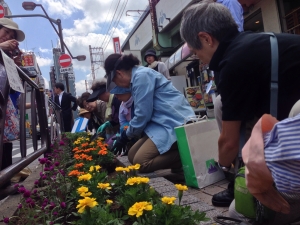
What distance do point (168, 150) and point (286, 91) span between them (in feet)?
5.33

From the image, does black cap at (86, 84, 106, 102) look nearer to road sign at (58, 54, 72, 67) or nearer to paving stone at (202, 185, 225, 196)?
paving stone at (202, 185, 225, 196)

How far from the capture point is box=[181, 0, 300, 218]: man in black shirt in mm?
1438

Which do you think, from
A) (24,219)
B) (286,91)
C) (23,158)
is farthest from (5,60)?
(286,91)

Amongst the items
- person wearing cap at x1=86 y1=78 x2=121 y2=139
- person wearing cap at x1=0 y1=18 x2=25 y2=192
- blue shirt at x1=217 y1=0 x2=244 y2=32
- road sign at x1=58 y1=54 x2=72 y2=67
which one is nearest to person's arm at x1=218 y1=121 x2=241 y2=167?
blue shirt at x1=217 y1=0 x2=244 y2=32

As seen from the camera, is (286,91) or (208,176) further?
(208,176)

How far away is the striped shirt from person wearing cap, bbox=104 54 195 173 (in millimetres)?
2014

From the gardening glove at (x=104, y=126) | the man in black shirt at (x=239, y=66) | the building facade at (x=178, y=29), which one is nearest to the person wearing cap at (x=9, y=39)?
the building facade at (x=178, y=29)

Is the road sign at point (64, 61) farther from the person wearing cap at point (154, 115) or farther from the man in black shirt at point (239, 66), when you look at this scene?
the man in black shirt at point (239, 66)

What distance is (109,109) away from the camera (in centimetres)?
457

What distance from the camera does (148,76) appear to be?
2.91 metres

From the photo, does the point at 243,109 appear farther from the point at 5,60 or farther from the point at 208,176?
the point at 5,60

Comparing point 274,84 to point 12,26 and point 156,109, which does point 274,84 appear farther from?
point 12,26

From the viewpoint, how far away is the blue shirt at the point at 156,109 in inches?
112

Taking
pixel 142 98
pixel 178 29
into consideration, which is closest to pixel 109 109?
pixel 142 98
